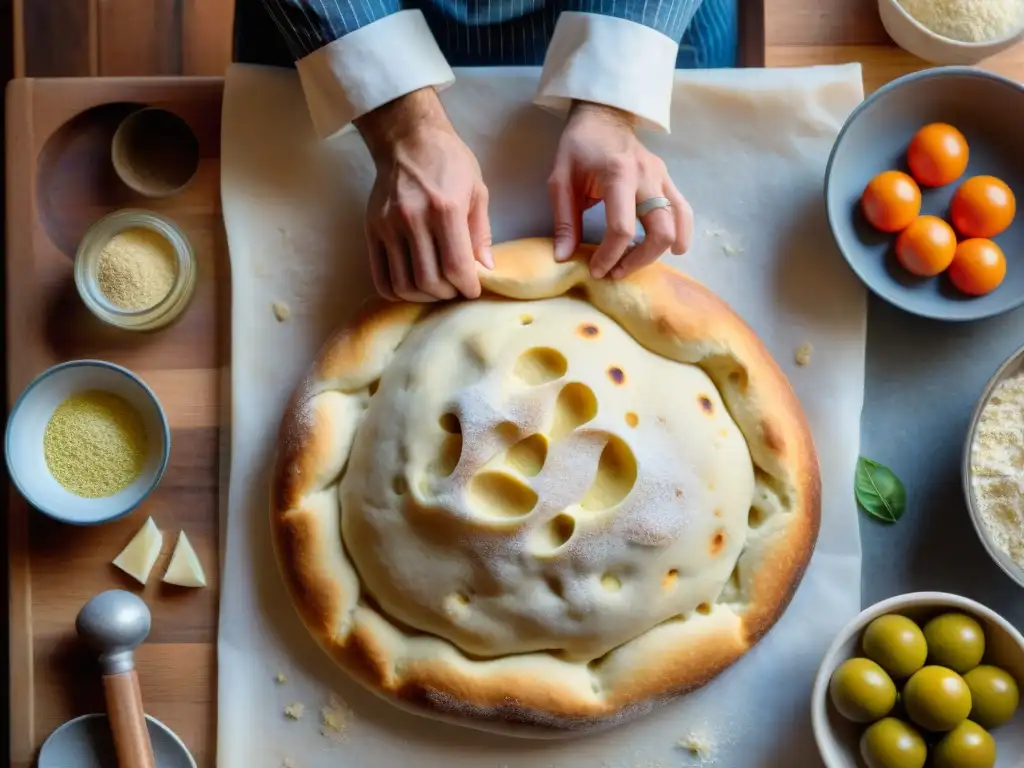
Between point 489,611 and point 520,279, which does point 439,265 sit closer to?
point 520,279

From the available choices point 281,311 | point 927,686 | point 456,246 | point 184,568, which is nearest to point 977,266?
point 927,686

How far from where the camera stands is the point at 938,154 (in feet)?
3.76

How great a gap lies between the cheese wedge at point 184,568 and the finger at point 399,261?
0.41 meters

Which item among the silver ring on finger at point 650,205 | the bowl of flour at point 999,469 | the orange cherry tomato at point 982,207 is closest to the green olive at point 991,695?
the bowl of flour at point 999,469

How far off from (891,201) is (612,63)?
1.16 feet

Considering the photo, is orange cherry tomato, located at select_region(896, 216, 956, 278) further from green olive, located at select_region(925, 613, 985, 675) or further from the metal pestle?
the metal pestle

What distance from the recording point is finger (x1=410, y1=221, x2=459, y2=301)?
107cm

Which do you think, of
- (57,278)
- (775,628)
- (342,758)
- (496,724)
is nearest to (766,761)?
(775,628)

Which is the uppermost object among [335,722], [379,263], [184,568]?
[379,263]

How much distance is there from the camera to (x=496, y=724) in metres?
1.10

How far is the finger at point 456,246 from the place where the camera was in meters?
1.06

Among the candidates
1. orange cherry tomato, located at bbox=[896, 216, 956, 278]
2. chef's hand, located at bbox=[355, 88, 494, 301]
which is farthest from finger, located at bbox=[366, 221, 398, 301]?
orange cherry tomato, located at bbox=[896, 216, 956, 278]

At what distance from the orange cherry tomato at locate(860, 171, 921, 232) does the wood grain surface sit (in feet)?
0.55

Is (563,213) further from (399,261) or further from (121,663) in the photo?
(121,663)
